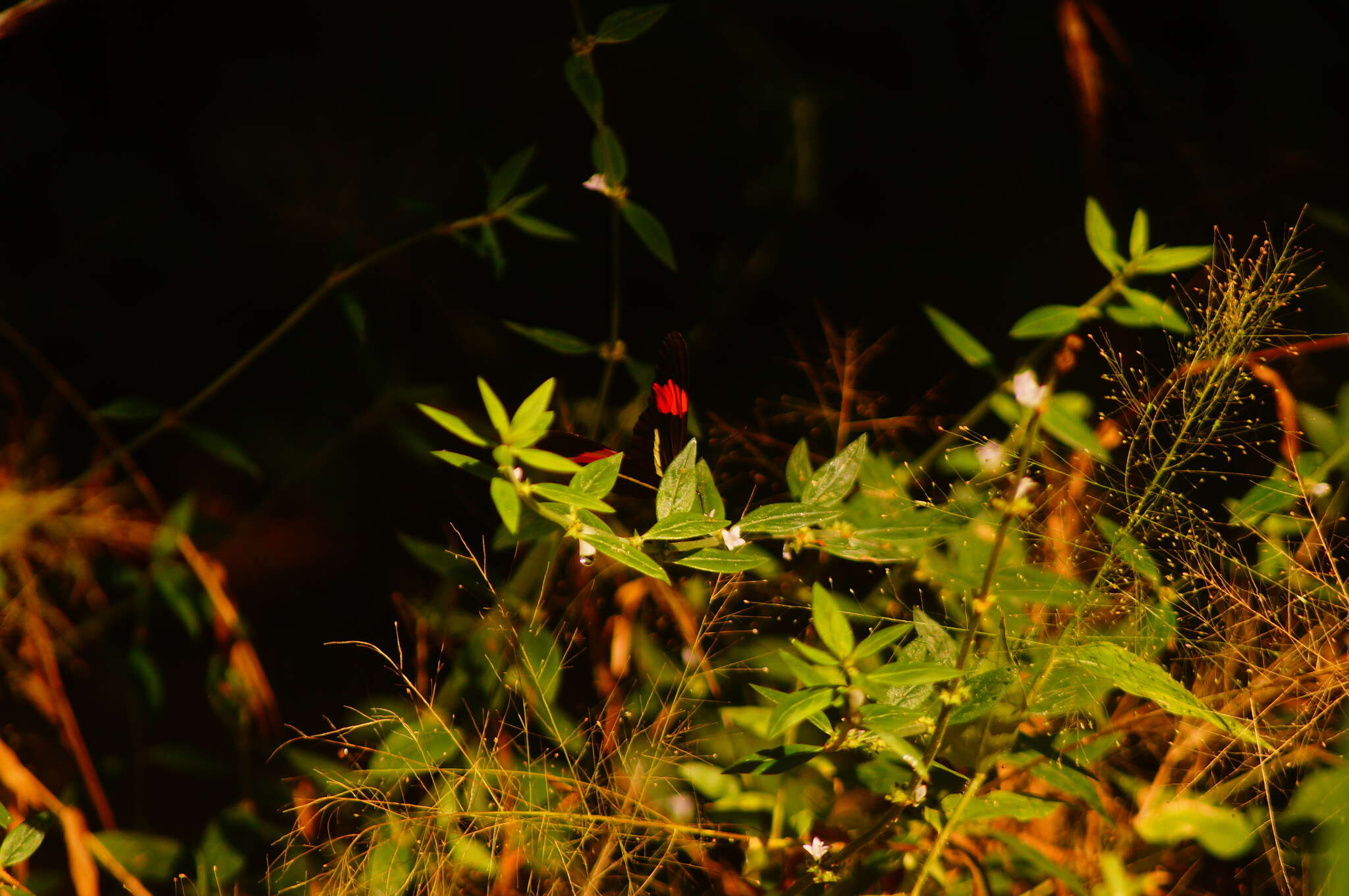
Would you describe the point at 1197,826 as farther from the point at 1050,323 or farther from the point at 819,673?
the point at 1050,323

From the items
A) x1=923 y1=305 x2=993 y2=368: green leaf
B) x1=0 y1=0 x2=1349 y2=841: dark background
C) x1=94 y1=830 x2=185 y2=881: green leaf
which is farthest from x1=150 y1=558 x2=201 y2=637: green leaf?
x1=923 y1=305 x2=993 y2=368: green leaf

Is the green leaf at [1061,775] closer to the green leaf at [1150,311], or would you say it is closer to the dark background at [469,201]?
the green leaf at [1150,311]

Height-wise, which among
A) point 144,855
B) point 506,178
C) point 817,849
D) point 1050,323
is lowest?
point 144,855

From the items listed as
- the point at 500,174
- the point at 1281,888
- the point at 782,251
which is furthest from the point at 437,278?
the point at 1281,888

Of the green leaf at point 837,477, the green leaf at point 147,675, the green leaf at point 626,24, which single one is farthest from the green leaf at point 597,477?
the green leaf at point 147,675

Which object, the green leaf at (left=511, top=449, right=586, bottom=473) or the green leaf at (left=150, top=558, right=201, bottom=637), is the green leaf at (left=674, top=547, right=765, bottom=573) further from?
the green leaf at (left=150, top=558, right=201, bottom=637)

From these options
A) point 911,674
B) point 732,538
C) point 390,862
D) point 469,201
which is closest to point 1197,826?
point 911,674
